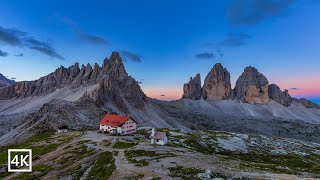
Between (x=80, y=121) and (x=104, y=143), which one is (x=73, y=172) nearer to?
(x=104, y=143)

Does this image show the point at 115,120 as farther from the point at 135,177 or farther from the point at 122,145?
the point at 135,177

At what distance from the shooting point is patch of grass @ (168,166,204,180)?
51825mm

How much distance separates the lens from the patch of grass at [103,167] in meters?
58.9

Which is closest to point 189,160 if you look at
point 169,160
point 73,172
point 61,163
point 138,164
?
point 169,160

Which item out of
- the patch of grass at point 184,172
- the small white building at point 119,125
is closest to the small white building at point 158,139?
the small white building at point 119,125

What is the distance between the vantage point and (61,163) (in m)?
78.0

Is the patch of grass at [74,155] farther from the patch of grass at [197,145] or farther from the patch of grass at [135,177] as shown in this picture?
the patch of grass at [197,145]

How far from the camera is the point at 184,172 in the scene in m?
54.7

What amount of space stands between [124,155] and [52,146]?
4309 centimetres

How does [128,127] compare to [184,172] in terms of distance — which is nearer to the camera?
[184,172]

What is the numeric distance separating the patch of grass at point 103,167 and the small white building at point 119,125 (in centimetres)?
4209

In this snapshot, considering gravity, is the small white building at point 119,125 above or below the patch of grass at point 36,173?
above

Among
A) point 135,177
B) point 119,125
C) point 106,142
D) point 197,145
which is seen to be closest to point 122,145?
point 106,142

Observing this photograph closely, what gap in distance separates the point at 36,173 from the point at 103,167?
64.6 ft
